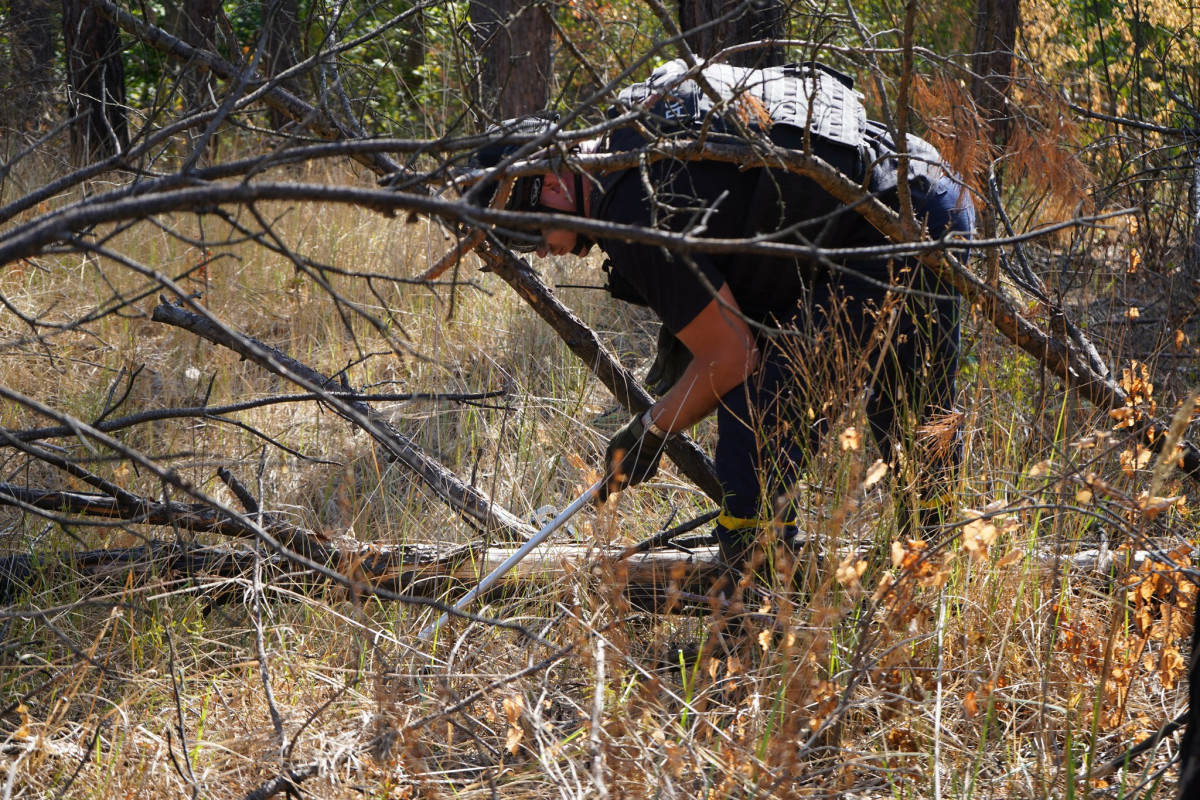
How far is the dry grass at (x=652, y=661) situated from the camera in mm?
1929

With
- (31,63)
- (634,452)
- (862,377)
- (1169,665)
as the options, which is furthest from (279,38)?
(1169,665)

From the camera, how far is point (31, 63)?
7742 mm

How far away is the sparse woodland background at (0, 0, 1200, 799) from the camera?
1.85 m

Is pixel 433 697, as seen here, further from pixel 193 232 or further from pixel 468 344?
pixel 193 232

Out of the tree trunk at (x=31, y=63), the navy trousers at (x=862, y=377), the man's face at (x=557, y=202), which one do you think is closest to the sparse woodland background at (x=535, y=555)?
the navy trousers at (x=862, y=377)

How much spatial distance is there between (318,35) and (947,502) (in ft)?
35.9

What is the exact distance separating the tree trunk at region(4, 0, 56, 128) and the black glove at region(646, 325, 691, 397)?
5614 millimetres

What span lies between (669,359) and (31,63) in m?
6.83

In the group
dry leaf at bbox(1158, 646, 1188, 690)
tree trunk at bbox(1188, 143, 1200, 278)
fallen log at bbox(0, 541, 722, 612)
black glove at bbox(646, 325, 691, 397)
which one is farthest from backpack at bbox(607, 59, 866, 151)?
tree trunk at bbox(1188, 143, 1200, 278)

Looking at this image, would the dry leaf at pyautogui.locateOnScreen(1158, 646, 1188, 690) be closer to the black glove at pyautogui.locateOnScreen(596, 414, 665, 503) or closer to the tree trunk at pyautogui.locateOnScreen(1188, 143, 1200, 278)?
the black glove at pyautogui.locateOnScreen(596, 414, 665, 503)

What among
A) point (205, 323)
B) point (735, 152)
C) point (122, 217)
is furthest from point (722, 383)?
point (122, 217)

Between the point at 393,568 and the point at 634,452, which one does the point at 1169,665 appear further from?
the point at 393,568

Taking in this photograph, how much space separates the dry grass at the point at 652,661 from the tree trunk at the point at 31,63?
14.2 feet

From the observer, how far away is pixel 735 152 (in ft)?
8.11
